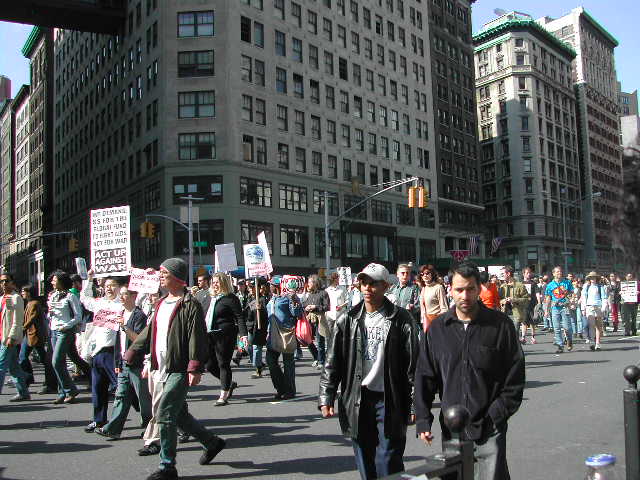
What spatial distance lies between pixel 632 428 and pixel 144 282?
276 inches

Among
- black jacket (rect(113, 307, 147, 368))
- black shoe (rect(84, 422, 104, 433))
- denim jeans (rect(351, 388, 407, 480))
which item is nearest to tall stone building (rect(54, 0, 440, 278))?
black jacket (rect(113, 307, 147, 368))

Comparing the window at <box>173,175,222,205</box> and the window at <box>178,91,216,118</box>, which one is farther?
the window at <box>178,91,216,118</box>

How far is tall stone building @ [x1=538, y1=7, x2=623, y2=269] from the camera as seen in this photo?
9944 centimetres

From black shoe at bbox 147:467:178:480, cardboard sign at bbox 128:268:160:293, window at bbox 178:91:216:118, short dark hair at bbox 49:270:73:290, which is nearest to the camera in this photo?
black shoe at bbox 147:467:178:480

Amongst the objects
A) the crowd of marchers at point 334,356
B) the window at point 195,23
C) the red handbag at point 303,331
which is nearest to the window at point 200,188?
the window at point 195,23

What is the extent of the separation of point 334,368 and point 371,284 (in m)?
0.65

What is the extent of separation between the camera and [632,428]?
369cm

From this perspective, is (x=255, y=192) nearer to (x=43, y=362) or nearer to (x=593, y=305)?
(x=593, y=305)

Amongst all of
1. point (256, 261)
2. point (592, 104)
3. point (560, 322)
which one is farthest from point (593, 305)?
point (592, 104)

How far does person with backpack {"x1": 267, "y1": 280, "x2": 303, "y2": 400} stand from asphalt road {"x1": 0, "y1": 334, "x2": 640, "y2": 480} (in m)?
0.29

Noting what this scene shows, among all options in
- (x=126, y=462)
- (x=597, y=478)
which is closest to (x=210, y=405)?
(x=126, y=462)

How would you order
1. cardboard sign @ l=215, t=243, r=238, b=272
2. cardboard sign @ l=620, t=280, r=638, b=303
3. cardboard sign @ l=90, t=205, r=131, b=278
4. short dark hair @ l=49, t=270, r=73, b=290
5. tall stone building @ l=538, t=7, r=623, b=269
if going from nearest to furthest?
1. short dark hair @ l=49, t=270, r=73, b=290
2. cardboard sign @ l=90, t=205, r=131, b=278
3. cardboard sign @ l=620, t=280, r=638, b=303
4. cardboard sign @ l=215, t=243, r=238, b=272
5. tall stone building @ l=538, t=7, r=623, b=269

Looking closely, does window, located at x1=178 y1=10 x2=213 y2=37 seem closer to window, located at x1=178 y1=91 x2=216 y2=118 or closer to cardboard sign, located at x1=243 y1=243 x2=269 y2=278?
window, located at x1=178 y1=91 x2=216 y2=118

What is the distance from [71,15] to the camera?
5409 cm
